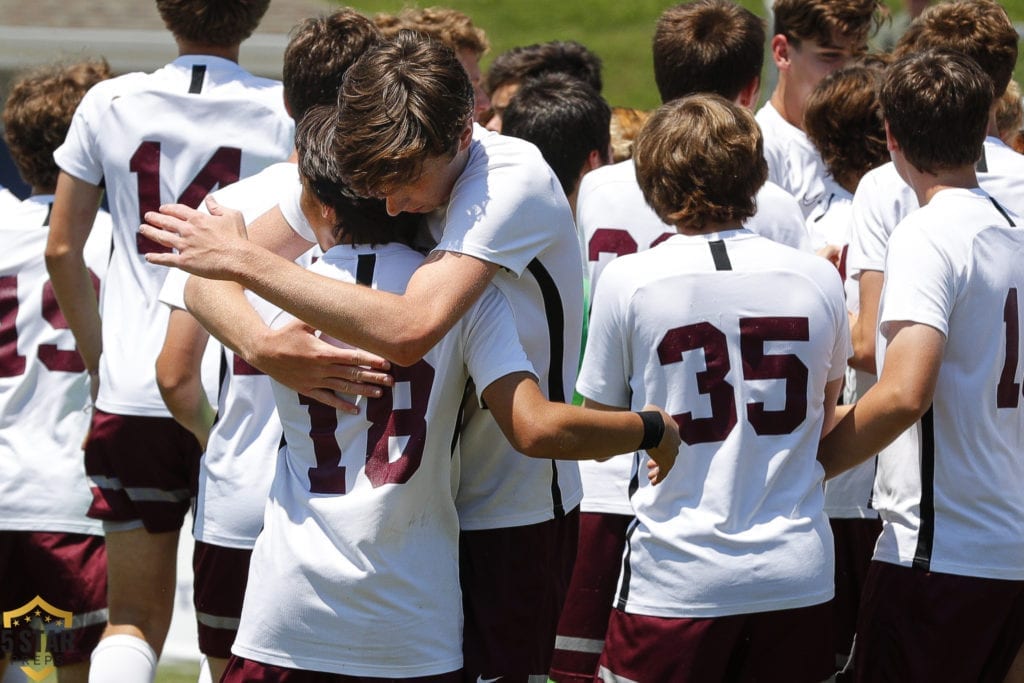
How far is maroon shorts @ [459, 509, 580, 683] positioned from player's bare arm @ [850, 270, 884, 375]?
1.20 m

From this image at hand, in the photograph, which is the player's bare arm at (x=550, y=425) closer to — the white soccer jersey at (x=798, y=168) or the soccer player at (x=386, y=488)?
the soccer player at (x=386, y=488)

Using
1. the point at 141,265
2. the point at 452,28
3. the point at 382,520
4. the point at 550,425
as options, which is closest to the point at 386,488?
the point at 382,520

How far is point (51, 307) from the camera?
443 centimetres

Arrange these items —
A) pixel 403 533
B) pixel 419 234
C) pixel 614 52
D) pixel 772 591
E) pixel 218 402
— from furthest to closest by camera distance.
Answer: pixel 614 52, pixel 218 402, pixel 772 591, pixel 419 234, pixel 403 533

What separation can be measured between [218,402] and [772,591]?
61.5 inches

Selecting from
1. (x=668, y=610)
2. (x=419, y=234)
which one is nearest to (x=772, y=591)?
(x=668, y=610)

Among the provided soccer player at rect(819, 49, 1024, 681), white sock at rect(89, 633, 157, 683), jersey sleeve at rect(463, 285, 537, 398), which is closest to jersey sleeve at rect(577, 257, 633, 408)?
soccer player at rect(819, 49, 1024, 681)

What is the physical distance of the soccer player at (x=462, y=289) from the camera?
7.98 ft

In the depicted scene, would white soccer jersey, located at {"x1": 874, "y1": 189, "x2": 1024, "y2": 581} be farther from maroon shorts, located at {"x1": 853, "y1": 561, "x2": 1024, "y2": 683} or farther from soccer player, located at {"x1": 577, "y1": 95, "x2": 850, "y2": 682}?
soccer player, located at {"x1": 577, "y1": 95, "x2": 850, "y2": 682}

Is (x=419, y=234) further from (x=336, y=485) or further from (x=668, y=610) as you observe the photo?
(x=668, y=610)

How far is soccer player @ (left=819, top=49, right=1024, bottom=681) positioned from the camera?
10.4 feet

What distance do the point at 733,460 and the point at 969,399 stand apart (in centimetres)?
61

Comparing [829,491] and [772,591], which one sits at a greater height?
[772,591]

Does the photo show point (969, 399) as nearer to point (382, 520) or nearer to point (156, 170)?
point (382, 520)
